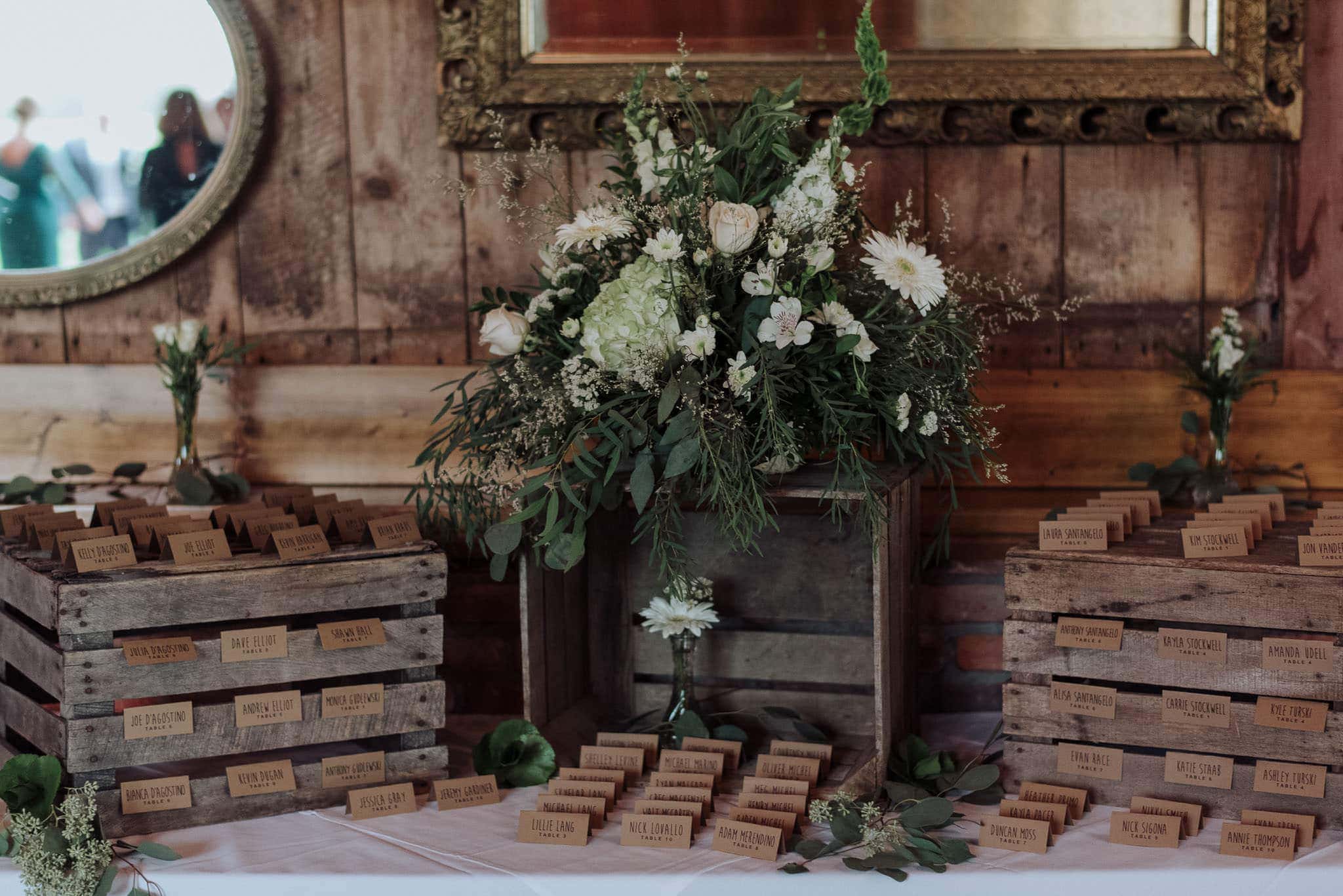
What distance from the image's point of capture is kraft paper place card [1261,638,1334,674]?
43.3 inches

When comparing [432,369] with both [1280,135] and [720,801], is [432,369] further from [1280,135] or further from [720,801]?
[1280,135]

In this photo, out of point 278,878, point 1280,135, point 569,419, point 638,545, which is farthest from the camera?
point 1280,135

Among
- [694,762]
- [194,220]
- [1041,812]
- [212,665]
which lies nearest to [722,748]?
[694,762]

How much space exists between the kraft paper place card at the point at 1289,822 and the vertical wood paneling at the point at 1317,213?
0.82 m

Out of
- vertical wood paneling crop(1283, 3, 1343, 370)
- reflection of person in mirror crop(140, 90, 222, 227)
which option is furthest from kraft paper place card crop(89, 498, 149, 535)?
vertical wood paneling crop(1283, 3, 1343, 370)

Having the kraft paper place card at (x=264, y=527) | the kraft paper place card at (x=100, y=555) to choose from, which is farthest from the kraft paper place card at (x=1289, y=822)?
the kraft paper place card at (x=100, y=555)

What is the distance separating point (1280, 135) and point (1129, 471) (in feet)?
1.76

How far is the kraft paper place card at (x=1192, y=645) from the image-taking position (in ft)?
3.72

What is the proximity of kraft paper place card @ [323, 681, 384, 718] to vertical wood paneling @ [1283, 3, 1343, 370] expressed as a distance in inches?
54.7

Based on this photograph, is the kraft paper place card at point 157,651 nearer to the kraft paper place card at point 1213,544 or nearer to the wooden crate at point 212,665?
the wooden crate at point 212,665

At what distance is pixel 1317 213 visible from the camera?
1.65 metres

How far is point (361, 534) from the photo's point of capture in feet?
4.32

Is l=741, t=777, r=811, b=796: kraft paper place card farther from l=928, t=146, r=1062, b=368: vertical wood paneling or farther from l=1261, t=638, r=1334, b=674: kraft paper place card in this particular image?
l=928, t=146, r=1062, b=368: vertical wood paneling

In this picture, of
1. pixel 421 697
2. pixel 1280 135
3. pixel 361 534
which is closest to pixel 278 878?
pixel 421 697
